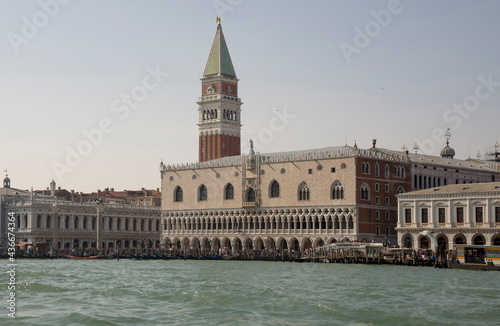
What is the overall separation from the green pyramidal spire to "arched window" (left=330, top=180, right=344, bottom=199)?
30529mm

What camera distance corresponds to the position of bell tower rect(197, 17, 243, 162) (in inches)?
4067

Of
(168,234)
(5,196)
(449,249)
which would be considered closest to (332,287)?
(449,249)

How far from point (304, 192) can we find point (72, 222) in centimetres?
3085

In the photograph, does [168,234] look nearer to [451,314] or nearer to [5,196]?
[5,196]

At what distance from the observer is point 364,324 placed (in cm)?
2772

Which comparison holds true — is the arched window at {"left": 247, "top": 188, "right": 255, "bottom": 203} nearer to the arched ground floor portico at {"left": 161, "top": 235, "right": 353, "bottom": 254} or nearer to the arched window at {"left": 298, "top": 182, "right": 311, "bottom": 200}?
the arched ground floor portico at {"left": 161, "top": 235, "right": 353, "bottom": 254}

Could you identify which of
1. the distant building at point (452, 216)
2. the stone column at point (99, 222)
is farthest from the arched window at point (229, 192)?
the distant building at point (452, 216)

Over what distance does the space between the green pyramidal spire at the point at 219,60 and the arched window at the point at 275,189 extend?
24390 millimetres

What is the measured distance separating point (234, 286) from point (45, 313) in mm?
12295

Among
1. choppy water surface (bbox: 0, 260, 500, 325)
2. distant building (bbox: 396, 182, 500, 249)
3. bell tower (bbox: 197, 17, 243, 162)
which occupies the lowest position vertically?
choppy water surface (bbox: 0, 260, 500, 325)

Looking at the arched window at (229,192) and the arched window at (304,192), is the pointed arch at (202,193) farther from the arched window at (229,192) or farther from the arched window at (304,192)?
the arched window at (304,192)

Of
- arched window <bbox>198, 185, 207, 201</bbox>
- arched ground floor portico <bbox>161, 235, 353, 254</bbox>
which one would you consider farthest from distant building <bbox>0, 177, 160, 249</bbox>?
arched window <bbox>198, 185, 207, 201</bbox>

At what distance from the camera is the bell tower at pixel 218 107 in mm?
103312

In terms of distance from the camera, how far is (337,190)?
77688 mm
